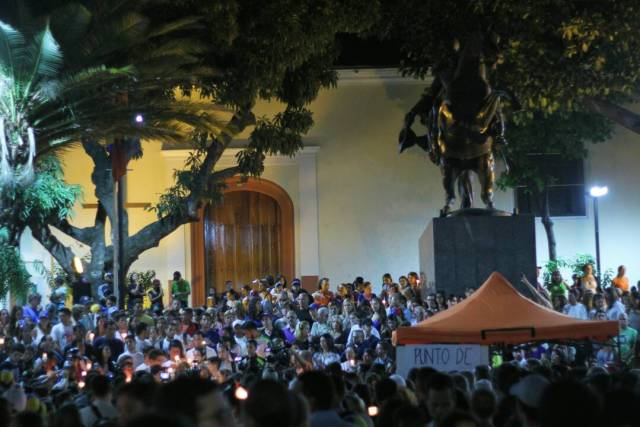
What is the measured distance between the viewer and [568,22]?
2261cm

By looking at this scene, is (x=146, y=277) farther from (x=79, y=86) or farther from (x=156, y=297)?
(x=79, y=86)

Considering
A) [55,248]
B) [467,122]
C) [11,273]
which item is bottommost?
[11,273]

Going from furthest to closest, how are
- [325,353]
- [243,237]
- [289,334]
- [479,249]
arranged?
[243,237] < [479,249] < [289,334] < [325,353]

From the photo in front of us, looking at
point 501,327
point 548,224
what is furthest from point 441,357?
point 548,224

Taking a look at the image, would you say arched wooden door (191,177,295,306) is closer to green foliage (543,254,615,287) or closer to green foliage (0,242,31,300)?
green foliage (543,254,615,287)

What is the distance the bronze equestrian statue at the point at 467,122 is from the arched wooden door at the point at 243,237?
33.8 feet

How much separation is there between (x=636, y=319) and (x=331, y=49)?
10.8m

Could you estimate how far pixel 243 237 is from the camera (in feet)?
102

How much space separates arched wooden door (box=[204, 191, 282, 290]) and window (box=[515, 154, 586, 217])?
6.79 meters

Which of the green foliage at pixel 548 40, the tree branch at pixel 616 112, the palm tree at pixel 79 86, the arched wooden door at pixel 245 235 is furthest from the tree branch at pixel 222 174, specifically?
the tree branch at pixel 616 112

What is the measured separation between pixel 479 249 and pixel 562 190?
36.8 feet

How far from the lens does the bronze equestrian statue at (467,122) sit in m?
20.7

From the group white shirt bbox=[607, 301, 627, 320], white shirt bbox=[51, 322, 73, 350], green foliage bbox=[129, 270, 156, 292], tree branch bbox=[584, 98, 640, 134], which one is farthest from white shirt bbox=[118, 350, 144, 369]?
tree branch bbox=[584, 98, 640, 134]

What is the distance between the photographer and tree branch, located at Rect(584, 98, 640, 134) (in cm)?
2423
